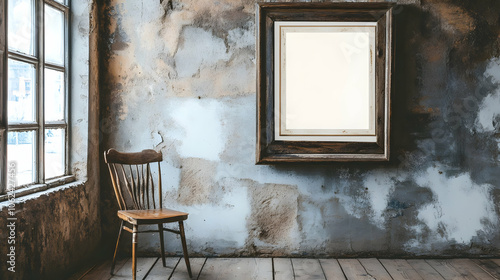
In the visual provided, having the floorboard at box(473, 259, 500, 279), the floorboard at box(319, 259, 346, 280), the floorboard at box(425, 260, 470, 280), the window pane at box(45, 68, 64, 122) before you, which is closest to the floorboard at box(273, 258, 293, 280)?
the floorboard at box(319, 259, 346, 280)

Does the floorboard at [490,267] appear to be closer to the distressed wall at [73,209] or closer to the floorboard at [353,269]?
the floorboard at [353,269]

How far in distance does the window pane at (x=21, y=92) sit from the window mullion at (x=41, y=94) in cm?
5

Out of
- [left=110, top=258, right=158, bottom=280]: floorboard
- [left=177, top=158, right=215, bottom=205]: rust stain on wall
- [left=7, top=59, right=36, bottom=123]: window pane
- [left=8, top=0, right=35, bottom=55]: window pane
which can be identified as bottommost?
[left=110, top=258, right=158, bottom=280]: floorboard

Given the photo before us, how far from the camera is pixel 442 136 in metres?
3.30

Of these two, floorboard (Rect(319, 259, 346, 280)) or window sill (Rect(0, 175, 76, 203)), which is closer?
window sill (Rect(0, 175, 76, 203))

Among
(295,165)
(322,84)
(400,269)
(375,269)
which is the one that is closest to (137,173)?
(295,165)

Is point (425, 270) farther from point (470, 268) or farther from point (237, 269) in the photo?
point (237, 269)


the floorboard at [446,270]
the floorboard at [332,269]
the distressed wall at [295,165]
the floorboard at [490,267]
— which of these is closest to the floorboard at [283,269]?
the distressed wall at [295,165]

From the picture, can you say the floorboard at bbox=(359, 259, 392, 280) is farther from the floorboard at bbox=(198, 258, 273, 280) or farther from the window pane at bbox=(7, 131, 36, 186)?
the window pane at bbox=(7, 131, 36, 186)

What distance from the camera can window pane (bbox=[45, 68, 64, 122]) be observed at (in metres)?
2.89

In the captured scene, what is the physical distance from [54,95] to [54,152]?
382mm

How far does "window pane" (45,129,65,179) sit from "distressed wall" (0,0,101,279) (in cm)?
9

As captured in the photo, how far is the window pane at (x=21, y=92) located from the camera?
95.7 inches

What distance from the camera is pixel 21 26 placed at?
254 centimetres
